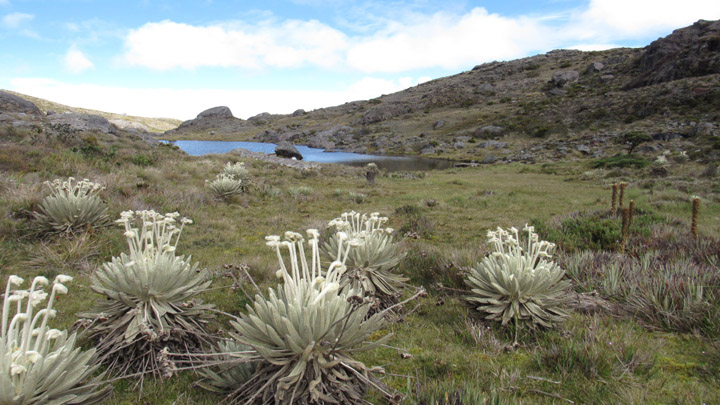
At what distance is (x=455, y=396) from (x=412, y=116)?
3487 inches

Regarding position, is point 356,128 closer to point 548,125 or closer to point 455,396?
point 548,125

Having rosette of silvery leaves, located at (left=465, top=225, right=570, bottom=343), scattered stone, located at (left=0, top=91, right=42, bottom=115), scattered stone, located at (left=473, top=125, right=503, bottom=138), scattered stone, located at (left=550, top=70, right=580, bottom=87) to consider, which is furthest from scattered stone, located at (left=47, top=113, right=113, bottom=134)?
scattered stone, located at (left=550, top=70, right=580, bottom=87)

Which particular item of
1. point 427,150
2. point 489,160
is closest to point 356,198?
point 489,160

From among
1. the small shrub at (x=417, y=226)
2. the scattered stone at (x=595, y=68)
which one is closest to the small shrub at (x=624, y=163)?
the small shrub at (x=417, y=226)

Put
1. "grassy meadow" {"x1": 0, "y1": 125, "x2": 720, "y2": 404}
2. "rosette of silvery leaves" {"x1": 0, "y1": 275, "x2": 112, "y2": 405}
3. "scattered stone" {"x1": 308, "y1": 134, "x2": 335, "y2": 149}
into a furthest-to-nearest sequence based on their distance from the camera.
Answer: "scattered stone" {"x1": 308, "y1": 134, "x2": 335, "y2": 149} → "grassy meadow" {"x1": 0, "y1": 125, "x2": 720, "y2": 404} → "rosette of silvery leaves" {"x1": 0, "y1": 275, "x2": 112, "y2": 405}

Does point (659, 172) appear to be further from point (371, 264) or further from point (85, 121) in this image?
point (85, 121)

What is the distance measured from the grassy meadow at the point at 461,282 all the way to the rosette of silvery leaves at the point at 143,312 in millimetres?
229

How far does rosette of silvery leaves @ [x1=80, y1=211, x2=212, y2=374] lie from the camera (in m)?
2.75

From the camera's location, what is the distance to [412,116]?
87.1 m

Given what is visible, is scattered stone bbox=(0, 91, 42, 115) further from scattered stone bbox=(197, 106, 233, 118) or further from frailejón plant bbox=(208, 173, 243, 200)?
scattered stone bbox=(197, 106, 233, 118)

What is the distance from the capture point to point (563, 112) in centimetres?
5103

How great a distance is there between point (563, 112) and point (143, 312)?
194 feet

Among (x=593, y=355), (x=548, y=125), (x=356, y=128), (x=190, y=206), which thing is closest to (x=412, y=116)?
(x=356, y=128)

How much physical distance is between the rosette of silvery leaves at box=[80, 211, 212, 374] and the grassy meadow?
0.75 ft
